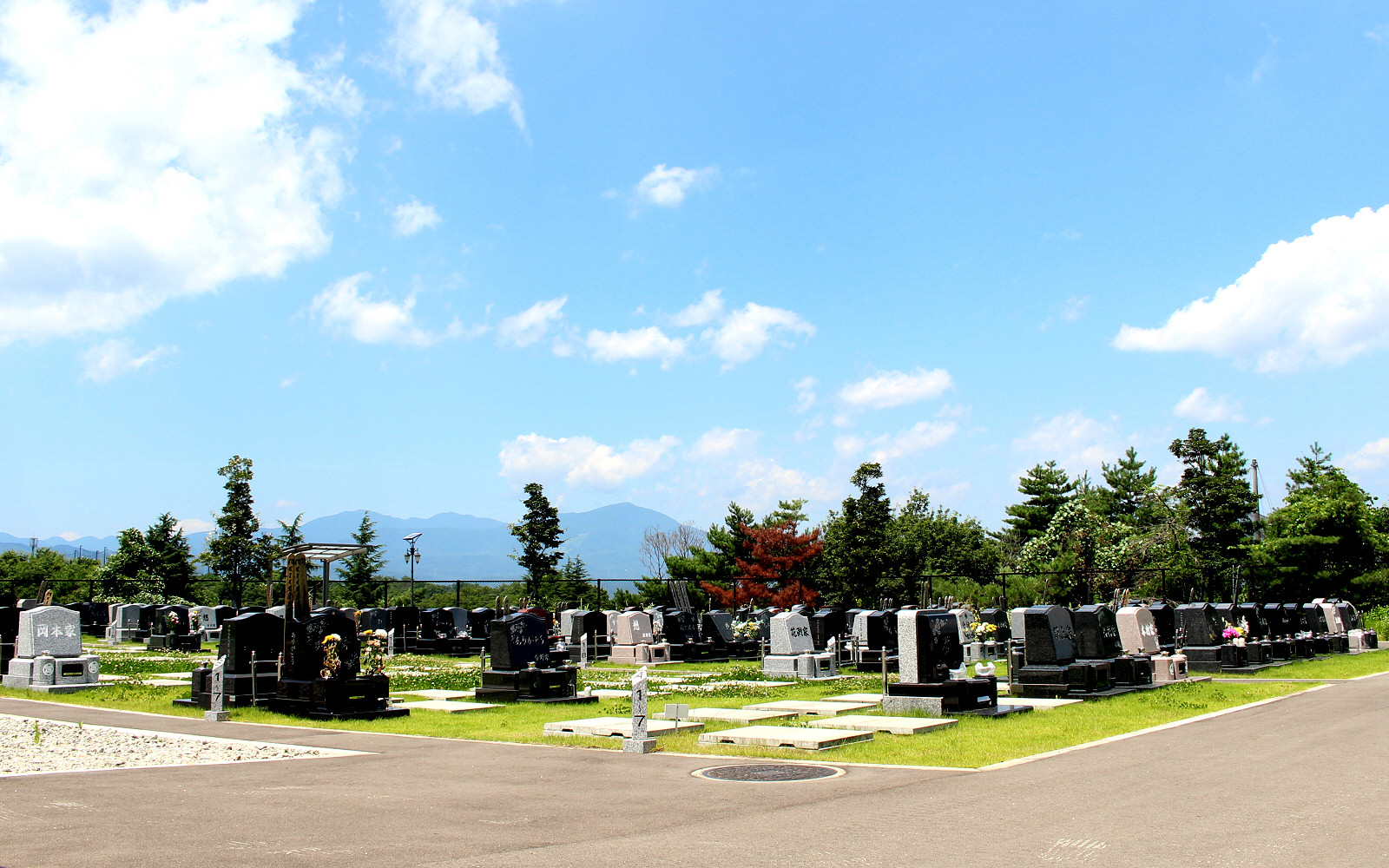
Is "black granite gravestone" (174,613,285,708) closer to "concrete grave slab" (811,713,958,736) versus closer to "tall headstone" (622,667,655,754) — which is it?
"tall headstone" (622,667,655,754)

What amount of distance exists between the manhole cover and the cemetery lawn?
766 mm

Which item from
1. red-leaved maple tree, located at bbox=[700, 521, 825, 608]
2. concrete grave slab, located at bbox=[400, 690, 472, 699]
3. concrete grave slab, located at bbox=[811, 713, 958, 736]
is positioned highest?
red-leaved maple tree, located at bbox=[700, 521, 825, 608]

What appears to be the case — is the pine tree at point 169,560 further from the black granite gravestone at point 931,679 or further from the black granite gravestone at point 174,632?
the black granite gravestone at point 931,679

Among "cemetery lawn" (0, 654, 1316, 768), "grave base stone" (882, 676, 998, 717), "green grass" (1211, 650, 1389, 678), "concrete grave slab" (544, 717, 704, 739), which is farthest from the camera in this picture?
"green grass" (1211, 650, 1389, 678)

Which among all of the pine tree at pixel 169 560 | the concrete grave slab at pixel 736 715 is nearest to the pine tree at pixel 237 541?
the pine tree at pixel 169 560

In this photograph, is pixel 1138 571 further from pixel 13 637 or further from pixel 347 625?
pixel 13 637

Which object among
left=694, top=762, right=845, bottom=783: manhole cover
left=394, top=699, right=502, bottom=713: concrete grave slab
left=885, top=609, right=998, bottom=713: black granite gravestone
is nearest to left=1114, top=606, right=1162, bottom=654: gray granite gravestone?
left=885, top=609, right=998, bottom=713: black granite gravestone

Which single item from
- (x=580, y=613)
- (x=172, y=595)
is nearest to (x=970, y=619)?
(x=580, y=613)

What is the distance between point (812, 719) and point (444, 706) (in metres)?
6.69

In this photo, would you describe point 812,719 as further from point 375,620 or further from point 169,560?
point 169,560

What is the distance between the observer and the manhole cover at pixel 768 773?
9922mm

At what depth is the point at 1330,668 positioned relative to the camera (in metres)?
24.8

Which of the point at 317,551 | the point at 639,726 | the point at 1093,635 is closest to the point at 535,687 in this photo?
the point at 317,551

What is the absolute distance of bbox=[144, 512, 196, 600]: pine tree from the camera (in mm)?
47156
